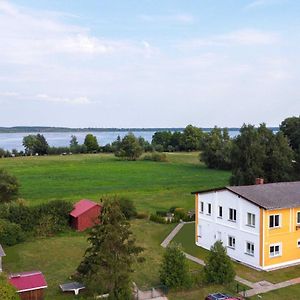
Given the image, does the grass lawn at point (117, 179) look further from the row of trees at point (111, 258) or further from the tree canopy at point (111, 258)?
the tree canopy at point (111, 258)

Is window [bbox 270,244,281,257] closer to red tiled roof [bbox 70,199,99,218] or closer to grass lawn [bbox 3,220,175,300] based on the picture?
grass lawn [bbox 3,220,175,300]

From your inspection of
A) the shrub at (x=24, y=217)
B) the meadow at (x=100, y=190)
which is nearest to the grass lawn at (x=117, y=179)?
the meadow at (x=100, y=190)

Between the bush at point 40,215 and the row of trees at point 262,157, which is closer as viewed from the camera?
the bush at point 40,215

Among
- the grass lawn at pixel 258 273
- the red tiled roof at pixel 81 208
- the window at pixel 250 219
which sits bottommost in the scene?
the grass lawn at pixel 258 273

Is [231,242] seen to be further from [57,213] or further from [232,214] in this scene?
[57,213]

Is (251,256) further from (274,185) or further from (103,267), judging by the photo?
(103,267)

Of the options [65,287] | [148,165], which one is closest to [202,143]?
[148,165]

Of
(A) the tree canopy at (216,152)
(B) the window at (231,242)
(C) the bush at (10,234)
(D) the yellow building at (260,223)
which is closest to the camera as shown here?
(D) the yellow building at (260,223)
